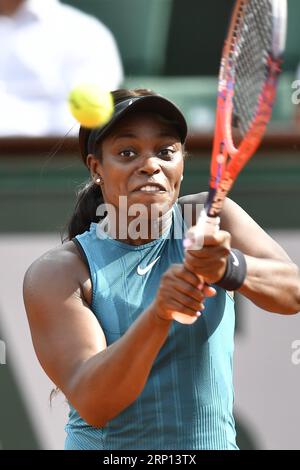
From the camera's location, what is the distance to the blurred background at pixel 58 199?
13.4 ft

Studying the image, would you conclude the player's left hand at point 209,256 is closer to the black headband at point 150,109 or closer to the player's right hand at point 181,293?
the player's right hand at point 181,293

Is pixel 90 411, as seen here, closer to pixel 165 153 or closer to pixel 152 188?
pixel 152 188

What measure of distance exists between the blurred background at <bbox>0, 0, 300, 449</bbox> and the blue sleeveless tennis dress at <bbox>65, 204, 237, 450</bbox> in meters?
1.34

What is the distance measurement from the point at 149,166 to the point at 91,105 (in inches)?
9.3

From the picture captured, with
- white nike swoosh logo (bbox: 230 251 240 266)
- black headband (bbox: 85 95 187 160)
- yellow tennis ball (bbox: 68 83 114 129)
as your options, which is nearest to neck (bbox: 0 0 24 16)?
yellow tennis ball (bbox: 68 83 114 129)

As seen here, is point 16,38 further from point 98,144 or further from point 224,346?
point 224,346

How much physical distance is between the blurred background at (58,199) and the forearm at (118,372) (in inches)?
61.9

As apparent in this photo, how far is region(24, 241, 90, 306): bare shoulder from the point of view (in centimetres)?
256

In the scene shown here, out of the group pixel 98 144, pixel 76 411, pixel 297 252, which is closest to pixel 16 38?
pixel 297 252

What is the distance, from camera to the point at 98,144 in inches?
106

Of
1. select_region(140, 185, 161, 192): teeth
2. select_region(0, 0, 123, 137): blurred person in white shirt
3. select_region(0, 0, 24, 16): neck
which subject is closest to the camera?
select_region(140, 185, 161, 192): teeth

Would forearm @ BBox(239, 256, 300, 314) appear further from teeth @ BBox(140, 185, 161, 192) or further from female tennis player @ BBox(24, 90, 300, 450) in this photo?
teeth @ BBox(140, 185, 161, 192)

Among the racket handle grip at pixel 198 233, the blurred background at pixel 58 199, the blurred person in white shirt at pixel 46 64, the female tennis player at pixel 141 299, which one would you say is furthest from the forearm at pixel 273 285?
the blurred person in white shirt at pixel 46 64

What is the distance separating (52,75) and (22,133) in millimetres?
279
